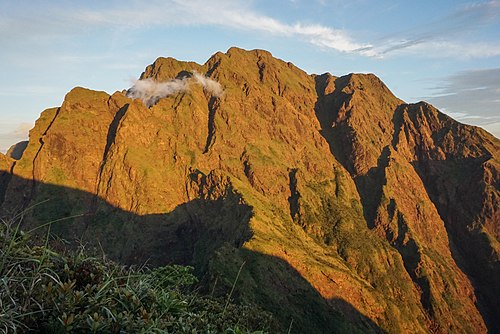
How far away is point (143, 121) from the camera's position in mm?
198500

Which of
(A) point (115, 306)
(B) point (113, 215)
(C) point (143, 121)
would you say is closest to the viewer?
(A) point (115, 306)

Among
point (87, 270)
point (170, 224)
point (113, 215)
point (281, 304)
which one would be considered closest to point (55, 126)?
point (113, 215)

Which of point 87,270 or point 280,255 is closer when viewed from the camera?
point 87,270

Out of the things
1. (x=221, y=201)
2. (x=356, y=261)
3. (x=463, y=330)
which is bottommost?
(x=463, y=330)

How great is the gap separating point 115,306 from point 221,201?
579 feet

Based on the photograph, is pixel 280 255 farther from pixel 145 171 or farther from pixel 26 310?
pixel 26 310

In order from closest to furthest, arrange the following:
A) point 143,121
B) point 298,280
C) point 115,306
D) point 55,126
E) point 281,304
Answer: point 115,306 < point 281,304 < point 298,280 < point 55,126 < point 143,121

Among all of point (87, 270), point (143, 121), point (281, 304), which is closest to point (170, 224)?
point (143, 121)

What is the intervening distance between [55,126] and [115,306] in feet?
687

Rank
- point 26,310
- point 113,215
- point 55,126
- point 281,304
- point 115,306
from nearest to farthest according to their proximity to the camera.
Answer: point 26,310, point 115,306, point 281,304, point 113,215, point 55,126

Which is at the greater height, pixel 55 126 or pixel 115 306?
pixel 55 126

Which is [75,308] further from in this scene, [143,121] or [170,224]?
[143,121]

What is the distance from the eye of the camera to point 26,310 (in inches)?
175

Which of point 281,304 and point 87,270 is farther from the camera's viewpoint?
point 281,304
